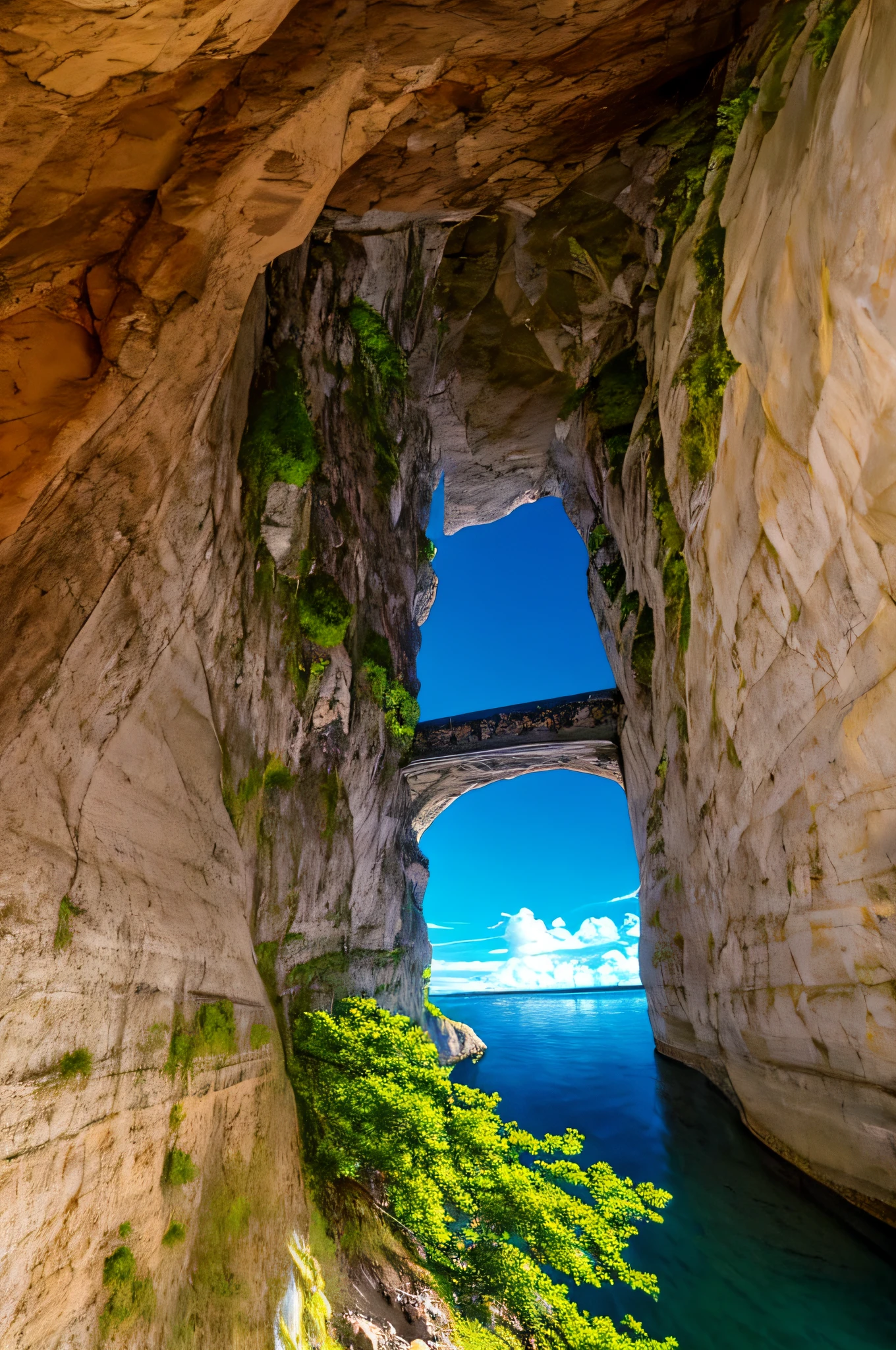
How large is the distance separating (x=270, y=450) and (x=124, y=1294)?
7.96 metres

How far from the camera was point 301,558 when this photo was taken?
9148 millimetres

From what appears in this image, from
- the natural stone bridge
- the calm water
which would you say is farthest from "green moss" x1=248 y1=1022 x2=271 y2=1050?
the natural stone bridge

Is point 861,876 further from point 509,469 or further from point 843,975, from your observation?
point 509,469

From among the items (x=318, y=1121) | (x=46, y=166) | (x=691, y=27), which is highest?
(x=691, y=27)

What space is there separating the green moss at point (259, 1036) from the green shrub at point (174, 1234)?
1.83m

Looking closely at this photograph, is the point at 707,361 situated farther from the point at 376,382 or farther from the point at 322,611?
the point at 376,382

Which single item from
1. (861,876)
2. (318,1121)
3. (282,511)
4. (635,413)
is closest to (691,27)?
(635,413)

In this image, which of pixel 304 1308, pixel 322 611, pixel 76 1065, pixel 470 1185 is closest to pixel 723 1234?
pixel 470 1185

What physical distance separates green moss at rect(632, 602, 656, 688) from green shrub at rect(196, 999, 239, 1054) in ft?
33.4

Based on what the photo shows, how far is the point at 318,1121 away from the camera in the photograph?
22.6 feet

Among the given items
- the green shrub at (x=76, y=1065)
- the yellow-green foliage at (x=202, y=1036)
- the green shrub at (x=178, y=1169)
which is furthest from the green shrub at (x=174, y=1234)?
the green shrub at (x=76, y=1065)

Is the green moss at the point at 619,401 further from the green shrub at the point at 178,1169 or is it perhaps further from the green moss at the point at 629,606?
the green shrub at the point at 178,1169

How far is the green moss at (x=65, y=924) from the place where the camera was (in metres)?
4.03

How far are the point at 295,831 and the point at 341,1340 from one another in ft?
17.0
